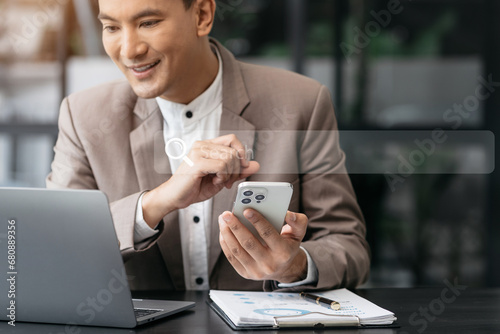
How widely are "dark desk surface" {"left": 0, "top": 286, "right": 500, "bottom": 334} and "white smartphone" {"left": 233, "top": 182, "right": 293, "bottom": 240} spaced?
20 cm

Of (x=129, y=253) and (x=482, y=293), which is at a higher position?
(x=129, y=253)

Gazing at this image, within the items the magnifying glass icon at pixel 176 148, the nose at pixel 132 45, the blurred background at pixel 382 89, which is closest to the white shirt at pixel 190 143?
the magnifying glass icon at pixel 176 148

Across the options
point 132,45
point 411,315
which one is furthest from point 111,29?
point 411,315

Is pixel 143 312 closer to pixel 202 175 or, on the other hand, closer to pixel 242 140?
pixel 202 175

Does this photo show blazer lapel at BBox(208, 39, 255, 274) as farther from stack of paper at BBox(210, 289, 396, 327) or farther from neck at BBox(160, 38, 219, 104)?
stack of paper at BBox(210, 289, 396, 327)

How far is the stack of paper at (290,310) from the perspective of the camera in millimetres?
1047

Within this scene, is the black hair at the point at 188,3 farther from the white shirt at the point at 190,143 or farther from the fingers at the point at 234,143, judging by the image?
the fingers at the point at 234,143

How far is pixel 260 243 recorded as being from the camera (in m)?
1.16

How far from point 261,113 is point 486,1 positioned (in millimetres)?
1983

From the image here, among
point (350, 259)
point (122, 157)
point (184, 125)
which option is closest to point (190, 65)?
point (184, 125)

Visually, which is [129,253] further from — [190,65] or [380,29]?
[380,29]

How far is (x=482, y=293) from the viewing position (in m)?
1.40

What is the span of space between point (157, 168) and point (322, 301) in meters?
0.67

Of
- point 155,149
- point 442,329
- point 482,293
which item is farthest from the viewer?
point 155,149
